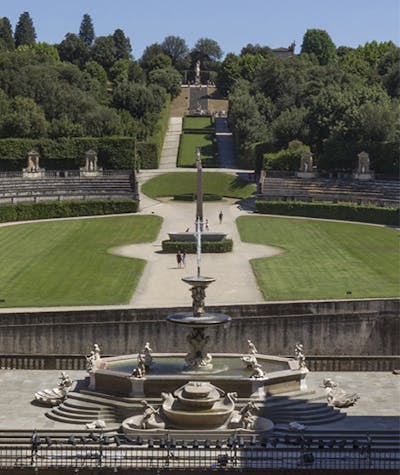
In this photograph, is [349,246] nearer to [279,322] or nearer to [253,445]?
[279,322]

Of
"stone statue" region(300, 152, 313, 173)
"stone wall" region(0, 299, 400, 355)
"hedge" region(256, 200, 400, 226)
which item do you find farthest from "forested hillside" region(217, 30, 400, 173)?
"stone wall" region(0, 299, 400, 355)

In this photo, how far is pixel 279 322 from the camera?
174ft

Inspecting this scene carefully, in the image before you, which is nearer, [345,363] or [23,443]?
[23,443]

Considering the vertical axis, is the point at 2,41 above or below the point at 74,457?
above

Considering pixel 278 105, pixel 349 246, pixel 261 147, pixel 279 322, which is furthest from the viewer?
pixel 278 105

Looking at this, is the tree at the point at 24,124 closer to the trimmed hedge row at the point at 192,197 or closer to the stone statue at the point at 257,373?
the trimmed hedge row at the point at 192,197

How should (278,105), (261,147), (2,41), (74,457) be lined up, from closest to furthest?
(74,457), (261,147), (278,105), (2,41)

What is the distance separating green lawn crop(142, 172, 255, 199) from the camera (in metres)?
112

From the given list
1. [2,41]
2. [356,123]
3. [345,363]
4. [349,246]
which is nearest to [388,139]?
[356,123]

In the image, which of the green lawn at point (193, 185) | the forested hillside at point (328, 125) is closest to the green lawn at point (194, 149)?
the forested hillside at point (328, 125)

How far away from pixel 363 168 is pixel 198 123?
6910 cm

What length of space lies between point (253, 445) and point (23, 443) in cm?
620

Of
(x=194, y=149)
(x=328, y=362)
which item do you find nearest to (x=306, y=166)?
(x=194, y=149)

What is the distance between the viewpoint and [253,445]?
1204 inches
